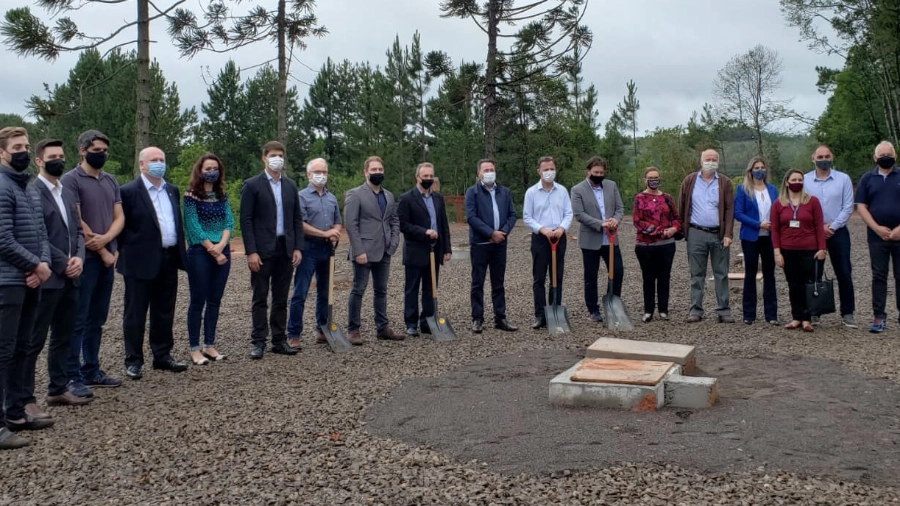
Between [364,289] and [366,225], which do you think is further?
[366,225]

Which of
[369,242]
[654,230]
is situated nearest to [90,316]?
[369,242]

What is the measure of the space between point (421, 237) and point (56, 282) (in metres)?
4.01

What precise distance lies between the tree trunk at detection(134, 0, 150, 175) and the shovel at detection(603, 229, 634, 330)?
6.85m

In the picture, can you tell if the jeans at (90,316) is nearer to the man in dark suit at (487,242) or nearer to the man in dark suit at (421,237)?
the man in dark suit at (421,237)

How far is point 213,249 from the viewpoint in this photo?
7.18m

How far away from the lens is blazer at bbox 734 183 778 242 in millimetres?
8766

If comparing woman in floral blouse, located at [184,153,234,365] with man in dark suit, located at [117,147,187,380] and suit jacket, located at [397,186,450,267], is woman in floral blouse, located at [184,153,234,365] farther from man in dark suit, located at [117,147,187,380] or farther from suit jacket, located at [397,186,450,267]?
suit jacket, located at [397,186,450,267]

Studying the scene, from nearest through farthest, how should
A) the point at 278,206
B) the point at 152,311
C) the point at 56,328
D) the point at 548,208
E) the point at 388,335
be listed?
the point at 56,328
the point at 152,311
the point at 278,206
the point at 388,335
the point at 548,208

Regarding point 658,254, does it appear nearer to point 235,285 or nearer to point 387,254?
point 387,254

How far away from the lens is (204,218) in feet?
23.8

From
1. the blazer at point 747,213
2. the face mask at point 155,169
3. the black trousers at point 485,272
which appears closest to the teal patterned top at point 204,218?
the face mask at point 155,169

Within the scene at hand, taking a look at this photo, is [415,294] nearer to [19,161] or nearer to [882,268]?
[19,161]

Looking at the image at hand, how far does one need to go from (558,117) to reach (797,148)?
82.8 feet

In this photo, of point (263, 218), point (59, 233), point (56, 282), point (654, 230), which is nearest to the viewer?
point (56, 282)
